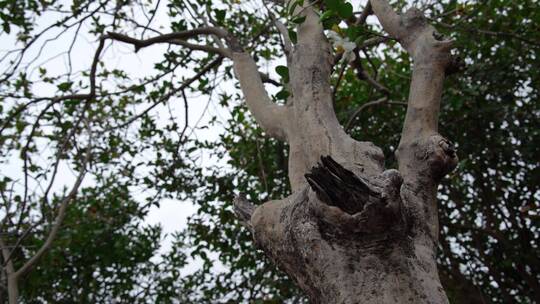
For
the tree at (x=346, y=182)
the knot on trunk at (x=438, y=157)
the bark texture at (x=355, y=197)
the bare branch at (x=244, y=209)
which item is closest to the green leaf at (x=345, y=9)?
the tree at (x=346, y=182)

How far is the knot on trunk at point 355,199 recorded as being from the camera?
1.30 metres

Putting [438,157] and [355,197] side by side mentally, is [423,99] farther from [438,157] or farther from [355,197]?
[355,197]

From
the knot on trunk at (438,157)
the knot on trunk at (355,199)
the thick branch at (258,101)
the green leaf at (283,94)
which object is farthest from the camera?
the green leaf at (283,94)

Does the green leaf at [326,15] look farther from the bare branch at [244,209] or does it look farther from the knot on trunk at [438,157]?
the bare branch at [244,209]

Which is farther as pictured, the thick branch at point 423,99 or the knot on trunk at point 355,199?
the thick branch at point 423,99

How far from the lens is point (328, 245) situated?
1.39 meters

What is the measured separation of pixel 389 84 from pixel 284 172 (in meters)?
1.42

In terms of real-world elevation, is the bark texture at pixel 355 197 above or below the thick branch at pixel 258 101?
below

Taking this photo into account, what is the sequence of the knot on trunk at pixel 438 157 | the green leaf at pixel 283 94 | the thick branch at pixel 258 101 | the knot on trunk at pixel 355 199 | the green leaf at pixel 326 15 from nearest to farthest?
the knot on trunk at pixel 355 199
the knot on trunk at pixel 438 157
the green leaf at pixel 326 15
the thick branch at pixel 258 101
the green leaf at pixel 283 94

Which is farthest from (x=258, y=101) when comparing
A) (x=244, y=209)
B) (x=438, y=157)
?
(x=438, y=157)

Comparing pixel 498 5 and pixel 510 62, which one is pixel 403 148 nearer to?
pixel 498 5

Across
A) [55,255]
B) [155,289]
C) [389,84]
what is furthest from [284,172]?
[55,255]

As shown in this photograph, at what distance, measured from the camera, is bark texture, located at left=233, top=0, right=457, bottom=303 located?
4.30 ft

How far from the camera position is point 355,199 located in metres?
1.32
